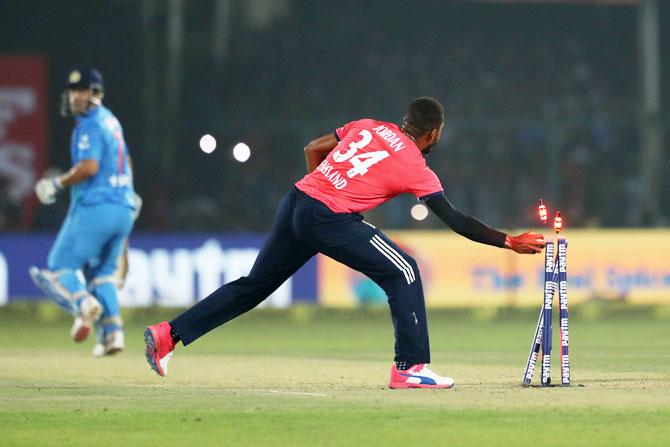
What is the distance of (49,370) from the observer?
11.5 metres

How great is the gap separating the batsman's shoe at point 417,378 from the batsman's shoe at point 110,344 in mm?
4204

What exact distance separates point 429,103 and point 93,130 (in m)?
4.27

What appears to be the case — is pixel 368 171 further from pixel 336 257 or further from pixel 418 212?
pixel 418 212

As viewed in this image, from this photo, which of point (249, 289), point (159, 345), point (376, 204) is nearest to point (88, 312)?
point (159, 345)

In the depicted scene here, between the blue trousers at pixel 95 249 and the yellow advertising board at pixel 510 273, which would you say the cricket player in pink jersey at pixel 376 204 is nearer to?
the blue trousers at pixel 95 249

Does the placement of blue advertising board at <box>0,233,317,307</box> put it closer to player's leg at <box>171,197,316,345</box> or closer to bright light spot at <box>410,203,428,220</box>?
bright light spot at <box>410,203,428,220</box>

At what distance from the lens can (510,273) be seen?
20.1 metres

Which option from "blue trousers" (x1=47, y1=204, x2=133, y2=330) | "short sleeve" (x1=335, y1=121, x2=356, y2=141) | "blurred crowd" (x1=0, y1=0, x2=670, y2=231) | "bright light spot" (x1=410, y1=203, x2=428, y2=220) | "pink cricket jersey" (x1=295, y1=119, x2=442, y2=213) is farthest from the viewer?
"blurred crowd" (x1=0, y1=0, x2=670, y2=231)

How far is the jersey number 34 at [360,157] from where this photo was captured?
916cm

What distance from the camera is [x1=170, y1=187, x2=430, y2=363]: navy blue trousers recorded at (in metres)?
9.15

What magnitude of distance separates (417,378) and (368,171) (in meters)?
1.32

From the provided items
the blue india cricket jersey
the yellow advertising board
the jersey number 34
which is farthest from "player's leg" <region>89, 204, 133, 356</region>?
the yellow advertising board

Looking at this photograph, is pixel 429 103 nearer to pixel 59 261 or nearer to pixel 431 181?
pixel 431 181

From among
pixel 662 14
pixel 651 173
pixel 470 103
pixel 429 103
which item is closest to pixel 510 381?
pixel 429 103
